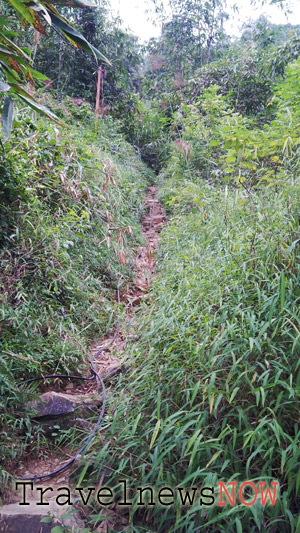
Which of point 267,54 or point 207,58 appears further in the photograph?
point 207,58

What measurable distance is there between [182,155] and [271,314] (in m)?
4.94

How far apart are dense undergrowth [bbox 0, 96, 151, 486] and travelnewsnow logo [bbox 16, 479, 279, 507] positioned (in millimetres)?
276

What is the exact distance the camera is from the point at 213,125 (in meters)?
5.93

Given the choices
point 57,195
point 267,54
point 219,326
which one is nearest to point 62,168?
point 57,195

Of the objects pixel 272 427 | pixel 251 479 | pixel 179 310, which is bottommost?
pixel 251 479

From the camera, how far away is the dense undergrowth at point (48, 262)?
7.42 feet

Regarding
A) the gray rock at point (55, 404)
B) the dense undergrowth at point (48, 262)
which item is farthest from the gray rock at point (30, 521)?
the gray rock at point (55, 404)

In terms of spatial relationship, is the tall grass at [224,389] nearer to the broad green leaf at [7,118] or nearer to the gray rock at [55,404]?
the gray rock at [55,404]

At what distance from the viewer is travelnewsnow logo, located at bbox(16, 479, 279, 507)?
146cm

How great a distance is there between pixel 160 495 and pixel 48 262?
191 centimetres

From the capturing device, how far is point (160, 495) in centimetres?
159

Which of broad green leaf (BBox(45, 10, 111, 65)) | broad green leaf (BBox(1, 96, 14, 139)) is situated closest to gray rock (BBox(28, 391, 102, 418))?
broad green leaf (BBox(1, 96, 14, 139))

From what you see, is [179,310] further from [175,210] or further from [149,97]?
[149,97]

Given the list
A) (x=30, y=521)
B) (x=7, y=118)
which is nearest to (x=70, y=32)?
(x=7, y=118)
